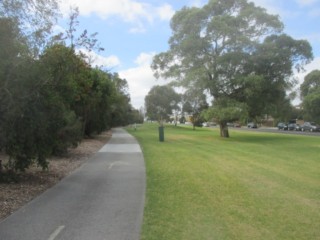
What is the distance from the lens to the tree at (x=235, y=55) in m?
39.1

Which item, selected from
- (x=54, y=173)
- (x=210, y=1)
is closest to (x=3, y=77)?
(x=54, y=173)

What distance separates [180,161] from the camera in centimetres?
1806

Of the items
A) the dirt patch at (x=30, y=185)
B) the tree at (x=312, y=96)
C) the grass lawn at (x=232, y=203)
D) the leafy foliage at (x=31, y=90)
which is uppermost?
the tree at (x=312, y=96)

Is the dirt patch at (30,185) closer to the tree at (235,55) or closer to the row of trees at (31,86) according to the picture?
the row of trees at (31,86)

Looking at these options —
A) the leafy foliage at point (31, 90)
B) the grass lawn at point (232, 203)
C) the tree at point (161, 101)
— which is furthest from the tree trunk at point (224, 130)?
the tree at point (161, 101)

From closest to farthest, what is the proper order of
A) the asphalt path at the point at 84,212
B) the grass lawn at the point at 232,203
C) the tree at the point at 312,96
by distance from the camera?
the asphalt path at the point at 84,212, the grass lawn at the point at 232,203, the tree at the point at 312,96

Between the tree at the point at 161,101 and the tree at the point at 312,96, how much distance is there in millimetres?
30120

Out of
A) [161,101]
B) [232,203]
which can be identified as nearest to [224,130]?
[232,203]

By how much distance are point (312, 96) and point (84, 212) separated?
75.4 m

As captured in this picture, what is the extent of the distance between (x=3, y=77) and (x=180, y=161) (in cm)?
979

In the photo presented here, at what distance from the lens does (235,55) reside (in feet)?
127

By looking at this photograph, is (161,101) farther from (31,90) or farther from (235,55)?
(31,90)

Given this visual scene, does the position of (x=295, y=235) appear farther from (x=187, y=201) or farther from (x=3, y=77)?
(x=3, y=77)

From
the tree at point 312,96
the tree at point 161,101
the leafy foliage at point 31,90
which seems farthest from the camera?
the tree at point 161,101
